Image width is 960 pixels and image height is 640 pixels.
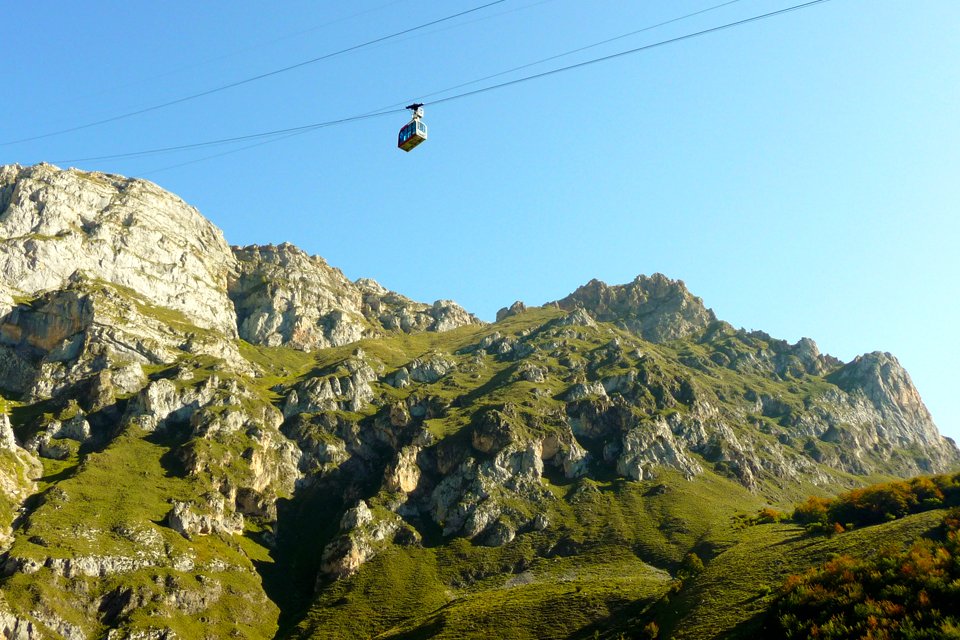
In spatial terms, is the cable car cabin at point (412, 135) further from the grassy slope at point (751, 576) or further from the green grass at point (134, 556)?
the green grass at point (134, 556)

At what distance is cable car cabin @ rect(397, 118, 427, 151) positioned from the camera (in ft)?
198

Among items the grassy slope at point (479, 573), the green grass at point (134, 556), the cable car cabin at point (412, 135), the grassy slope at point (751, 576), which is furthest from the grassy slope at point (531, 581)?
the cable car cabin at point (412, 135)

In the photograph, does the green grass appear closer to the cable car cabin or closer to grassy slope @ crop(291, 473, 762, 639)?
grassy slope @ crop(291, 473, 762, 639)

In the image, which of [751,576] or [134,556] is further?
[134,556]

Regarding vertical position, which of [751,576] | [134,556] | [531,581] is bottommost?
[751,576]

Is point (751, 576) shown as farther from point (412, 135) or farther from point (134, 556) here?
point (134, 556)

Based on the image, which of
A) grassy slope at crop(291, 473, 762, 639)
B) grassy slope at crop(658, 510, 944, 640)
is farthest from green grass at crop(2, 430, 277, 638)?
grassy slope at crop(658, 510, 944, 640)

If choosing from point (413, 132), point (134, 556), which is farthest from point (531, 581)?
point (413, 132)

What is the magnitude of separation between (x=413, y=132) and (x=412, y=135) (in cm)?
44

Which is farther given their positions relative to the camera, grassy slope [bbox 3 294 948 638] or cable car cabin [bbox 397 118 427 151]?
grassy slope [bbox 3 294 948 638]

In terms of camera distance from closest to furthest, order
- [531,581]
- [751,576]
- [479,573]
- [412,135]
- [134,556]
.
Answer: [412,135] < [751,576] < [134,556] < [531,581] < [479,573]

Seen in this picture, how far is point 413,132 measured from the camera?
6047 cm

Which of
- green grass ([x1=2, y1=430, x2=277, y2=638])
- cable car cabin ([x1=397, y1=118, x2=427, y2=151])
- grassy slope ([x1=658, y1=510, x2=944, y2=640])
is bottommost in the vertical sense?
grassy slope ([x1=658, y1=510, x2=944, y2=640])

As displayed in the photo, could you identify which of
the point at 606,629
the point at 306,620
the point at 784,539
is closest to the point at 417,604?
the point at 306,620
